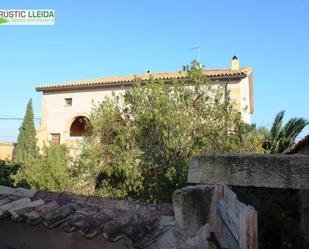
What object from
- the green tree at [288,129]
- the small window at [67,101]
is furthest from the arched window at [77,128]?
the green tree at [288,129]

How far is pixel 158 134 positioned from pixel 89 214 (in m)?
6.13

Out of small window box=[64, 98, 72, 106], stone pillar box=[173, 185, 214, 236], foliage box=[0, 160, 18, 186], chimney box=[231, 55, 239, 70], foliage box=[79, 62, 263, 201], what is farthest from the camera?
small window box=[64, 98, 72, 106]

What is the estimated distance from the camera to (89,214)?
3701 millimetres

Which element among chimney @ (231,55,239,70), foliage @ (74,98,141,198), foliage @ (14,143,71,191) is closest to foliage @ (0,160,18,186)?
foliage @ (14,143,71,191)

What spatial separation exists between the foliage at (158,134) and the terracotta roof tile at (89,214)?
186 inches

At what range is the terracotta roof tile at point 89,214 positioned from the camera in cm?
328

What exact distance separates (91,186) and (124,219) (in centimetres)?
721

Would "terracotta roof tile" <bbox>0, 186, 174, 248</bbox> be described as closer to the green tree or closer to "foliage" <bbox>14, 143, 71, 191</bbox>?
"foliage" <bbox>14, 143, 71, 191</bbox>

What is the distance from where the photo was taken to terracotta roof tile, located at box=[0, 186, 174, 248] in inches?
129

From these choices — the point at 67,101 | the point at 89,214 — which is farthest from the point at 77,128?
the point at 89,214

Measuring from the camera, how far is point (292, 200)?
6902 millimetres

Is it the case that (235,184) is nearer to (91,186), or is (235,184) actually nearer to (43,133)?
(91,186)

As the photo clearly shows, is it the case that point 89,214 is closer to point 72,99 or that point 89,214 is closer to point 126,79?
point 126,79

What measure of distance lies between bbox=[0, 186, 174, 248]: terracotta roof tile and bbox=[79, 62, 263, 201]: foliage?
4.73 meters
